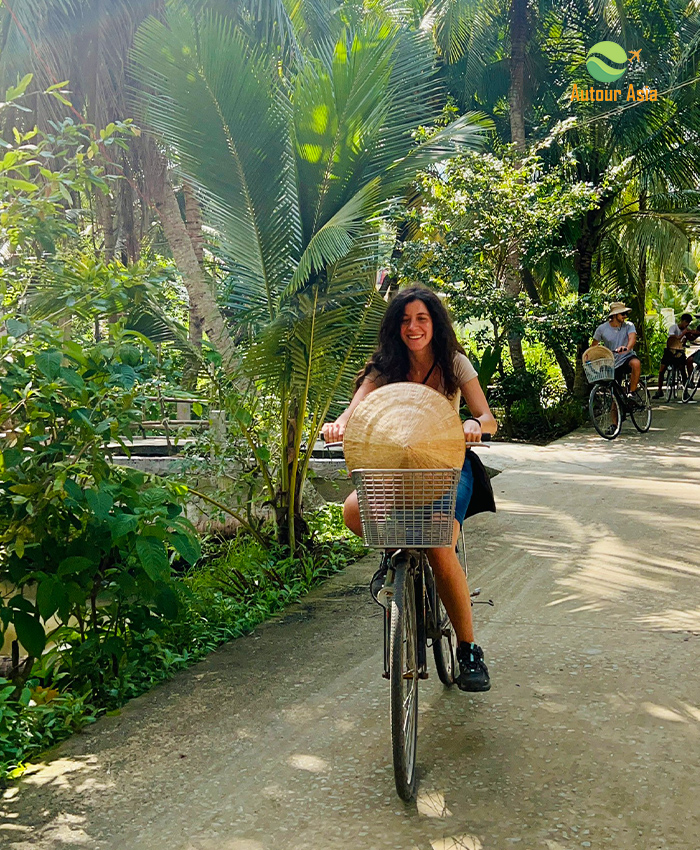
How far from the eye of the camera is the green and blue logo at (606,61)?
1622 cm

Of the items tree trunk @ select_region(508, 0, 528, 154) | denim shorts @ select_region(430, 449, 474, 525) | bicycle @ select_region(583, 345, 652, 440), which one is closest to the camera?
denim shorts @ select_region(430, 449, 474, 525)

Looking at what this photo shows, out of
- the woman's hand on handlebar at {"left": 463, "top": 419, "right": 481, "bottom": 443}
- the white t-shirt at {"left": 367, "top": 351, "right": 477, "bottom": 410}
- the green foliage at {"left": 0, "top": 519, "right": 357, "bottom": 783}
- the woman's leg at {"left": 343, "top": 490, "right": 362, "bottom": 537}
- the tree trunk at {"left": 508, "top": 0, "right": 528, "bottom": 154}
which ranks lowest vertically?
the green foliage at {"left": 0, "top": 519, "right": 357, "bottom": 783}

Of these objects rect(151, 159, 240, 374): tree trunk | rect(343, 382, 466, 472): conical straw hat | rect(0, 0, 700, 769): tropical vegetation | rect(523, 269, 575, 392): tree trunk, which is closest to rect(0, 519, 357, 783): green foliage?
rect(0, 0, 700, 769): tropical vegetation

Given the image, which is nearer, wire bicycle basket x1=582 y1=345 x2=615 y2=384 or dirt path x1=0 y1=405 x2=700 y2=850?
dirt path x1=0 y1=405 x2=700 y2=850

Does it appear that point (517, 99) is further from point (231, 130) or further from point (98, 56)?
point (231, 130)

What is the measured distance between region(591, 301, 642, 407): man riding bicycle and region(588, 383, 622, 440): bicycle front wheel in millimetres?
269

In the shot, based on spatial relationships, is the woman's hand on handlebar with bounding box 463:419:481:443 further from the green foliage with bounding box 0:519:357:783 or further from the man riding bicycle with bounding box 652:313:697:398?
the man riding bicycle with bounding box 652:313:697:398

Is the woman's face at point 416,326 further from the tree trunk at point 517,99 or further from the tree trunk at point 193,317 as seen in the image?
the tree trunk at point 517,99

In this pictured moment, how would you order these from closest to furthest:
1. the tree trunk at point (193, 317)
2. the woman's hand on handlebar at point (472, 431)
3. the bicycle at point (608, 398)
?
the woman's hand on handlebar at point (472, 431) → the tree trunk at point (193, 317) → the bicycle at point (608, 398)

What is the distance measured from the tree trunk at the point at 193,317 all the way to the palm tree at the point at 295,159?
0.45 metres

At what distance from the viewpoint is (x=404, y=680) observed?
9.68 feet

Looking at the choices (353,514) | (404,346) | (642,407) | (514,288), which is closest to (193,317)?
(404,346)

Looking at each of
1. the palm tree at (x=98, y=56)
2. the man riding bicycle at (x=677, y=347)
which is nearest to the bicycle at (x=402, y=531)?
the palm tree at (x=98, y=56)

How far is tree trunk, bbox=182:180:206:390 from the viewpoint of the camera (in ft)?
20.0
